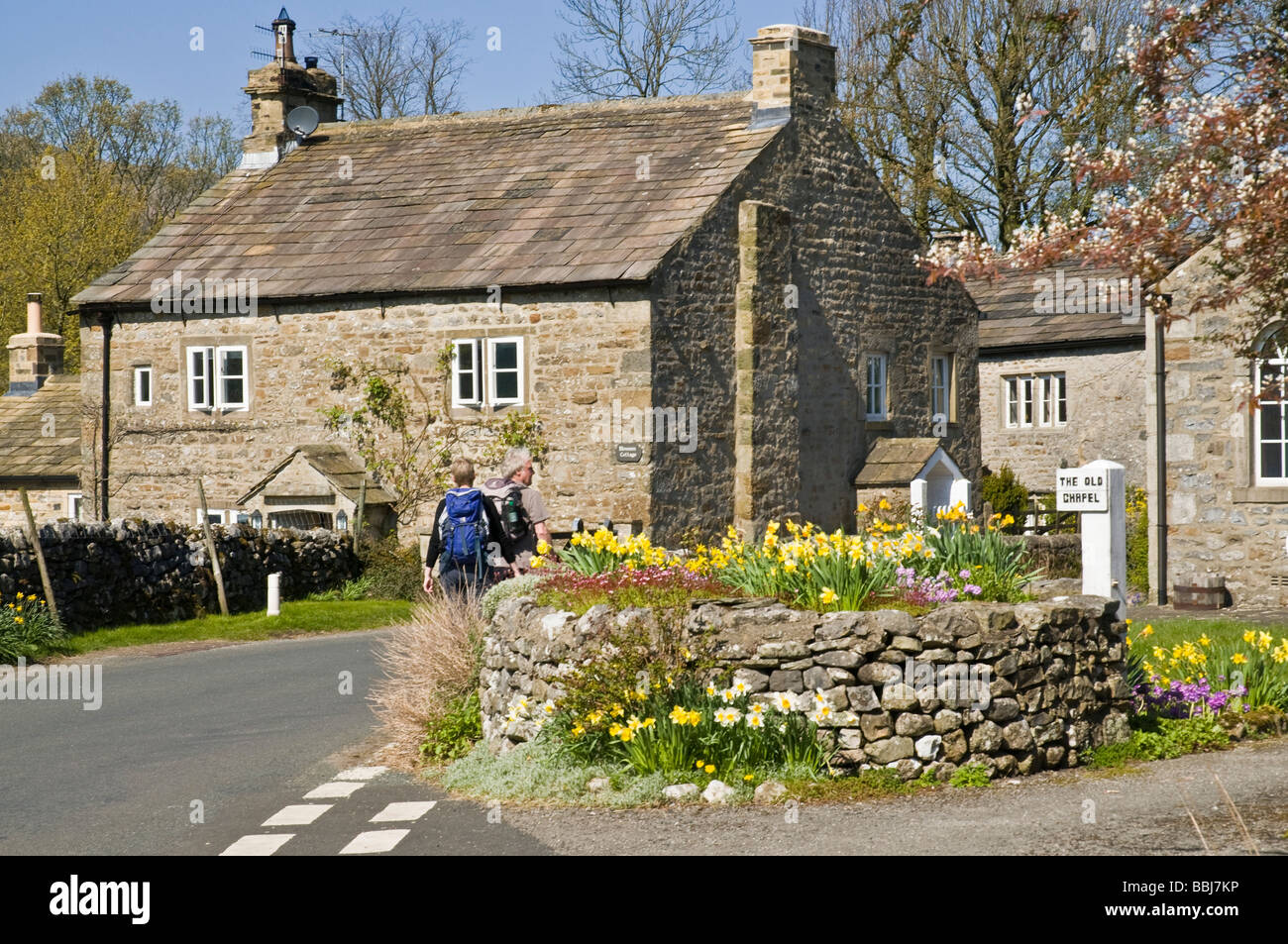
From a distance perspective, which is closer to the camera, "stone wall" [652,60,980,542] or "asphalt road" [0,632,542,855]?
"asphalt road" [0,632,542,855]

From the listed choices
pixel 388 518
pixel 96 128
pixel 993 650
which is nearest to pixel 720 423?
pixel 388 518

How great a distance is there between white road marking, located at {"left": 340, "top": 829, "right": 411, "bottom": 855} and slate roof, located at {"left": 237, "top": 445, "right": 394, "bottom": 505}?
15.8 m

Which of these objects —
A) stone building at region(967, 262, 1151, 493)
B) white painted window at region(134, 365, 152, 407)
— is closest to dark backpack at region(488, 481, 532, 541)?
white painted window at region(134, 365, 152, 407)

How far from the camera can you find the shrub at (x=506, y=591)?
34.7ft

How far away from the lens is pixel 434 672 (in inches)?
430

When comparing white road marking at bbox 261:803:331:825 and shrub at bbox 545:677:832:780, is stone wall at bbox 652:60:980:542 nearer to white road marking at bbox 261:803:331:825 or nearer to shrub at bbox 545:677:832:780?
shrub at bbox 545:677:832:780

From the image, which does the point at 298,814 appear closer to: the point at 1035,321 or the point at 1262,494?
the point at 1262,494

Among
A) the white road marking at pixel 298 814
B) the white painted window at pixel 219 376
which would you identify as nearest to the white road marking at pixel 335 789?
the white road marking at pixel 298 814

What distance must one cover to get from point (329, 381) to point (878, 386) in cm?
977

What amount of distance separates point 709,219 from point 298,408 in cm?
753

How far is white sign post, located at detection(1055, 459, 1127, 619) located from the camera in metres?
11.5

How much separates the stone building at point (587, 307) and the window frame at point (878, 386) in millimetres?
51

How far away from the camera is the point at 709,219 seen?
22.6 metres

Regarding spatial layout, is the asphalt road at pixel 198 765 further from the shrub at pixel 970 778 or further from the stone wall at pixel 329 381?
A: the stone wall at pixel 329 381
